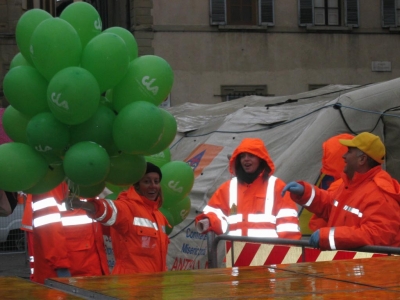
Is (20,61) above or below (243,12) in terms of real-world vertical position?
below

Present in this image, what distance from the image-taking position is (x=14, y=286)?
284 centimetres

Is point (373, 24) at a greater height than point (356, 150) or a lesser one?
greater

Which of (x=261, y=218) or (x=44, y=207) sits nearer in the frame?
(x=44, y=207)

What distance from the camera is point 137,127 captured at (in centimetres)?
438

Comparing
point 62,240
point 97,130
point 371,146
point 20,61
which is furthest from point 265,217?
point 20,61

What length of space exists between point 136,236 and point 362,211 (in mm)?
1435

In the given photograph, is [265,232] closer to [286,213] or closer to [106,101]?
[286,213]

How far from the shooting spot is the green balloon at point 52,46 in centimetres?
447

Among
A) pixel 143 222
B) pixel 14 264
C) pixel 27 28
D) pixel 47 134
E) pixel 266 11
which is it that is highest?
pixel 266 11

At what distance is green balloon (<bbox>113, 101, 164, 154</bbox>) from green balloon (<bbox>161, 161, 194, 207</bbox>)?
5.51 feet

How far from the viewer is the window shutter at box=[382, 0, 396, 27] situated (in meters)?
24.9

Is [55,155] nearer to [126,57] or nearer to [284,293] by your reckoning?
[126,57]

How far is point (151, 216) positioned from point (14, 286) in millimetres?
2843

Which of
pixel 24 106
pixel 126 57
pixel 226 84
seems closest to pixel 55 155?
pixel 24 106
